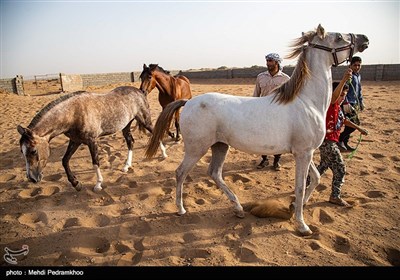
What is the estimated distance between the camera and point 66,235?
304 centimetres

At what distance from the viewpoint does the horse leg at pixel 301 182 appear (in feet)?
9.29

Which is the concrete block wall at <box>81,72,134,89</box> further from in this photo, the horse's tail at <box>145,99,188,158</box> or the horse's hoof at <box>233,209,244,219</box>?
the horse's hoof at <box>233,209,244,219</box>

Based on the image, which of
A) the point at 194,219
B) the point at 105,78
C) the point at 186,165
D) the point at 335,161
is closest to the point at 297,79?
the point at 335,161

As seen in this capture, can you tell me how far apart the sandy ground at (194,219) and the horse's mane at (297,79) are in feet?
5.17

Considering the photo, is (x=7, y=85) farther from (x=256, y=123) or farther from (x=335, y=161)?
(x=335, y=161)

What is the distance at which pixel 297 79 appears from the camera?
2812mm

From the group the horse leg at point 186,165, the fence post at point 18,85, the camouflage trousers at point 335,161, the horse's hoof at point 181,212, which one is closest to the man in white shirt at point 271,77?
the camouflage trousers at point 335,161

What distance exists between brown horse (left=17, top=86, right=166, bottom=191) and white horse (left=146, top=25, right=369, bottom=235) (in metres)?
2.00

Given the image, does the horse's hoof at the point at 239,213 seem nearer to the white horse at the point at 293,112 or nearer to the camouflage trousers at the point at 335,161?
the white horse at the point at 293,112

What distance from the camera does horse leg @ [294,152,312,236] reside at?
2.83 metres

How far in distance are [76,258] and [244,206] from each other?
2.19m

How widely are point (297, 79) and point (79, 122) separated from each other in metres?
3.30

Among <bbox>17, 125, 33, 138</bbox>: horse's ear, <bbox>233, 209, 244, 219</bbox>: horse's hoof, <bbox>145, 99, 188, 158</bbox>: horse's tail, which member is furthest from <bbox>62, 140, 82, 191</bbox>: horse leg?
<bbox>233, 209, 244, 219</bbox>: horse's hoof
